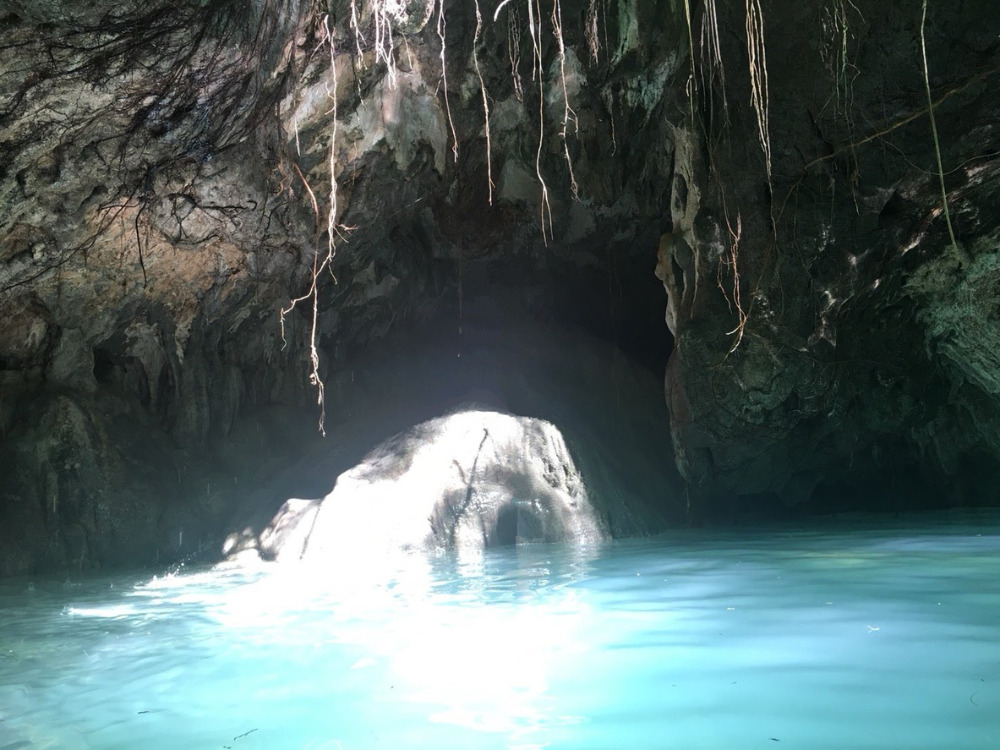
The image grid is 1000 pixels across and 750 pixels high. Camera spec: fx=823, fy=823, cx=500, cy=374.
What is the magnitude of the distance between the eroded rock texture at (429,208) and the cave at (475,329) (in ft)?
0.12

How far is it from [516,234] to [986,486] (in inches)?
266

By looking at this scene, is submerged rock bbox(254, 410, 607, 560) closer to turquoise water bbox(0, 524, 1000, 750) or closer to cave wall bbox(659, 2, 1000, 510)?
cave wall bbox(659, 2, 1000, 510)

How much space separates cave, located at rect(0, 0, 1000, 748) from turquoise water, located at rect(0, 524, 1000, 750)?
5 centimetres

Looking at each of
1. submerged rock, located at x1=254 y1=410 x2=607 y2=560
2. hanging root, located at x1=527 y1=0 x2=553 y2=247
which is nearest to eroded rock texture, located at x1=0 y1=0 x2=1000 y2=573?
hanging root, located at x1=527 y1=0 x2=553 y2=247

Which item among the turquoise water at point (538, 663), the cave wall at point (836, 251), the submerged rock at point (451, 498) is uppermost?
the cave wall at point (836, 251)

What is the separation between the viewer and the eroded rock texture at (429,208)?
17.8 ft

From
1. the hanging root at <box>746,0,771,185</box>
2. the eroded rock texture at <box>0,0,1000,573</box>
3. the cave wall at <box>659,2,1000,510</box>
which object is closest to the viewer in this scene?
the hanging root at <box>746,0,771,185</box>

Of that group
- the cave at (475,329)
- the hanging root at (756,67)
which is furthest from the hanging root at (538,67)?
the hanging root at (756,67)

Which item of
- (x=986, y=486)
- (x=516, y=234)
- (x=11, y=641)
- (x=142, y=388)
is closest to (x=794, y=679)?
(x=11, y=641)

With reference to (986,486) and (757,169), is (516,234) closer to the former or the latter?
(757,169)

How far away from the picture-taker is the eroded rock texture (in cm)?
542

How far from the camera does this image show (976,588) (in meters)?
3.57

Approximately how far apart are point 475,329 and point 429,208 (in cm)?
219

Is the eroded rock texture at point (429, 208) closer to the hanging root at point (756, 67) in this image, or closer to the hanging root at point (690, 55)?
the hanging root at point (690, 55)
